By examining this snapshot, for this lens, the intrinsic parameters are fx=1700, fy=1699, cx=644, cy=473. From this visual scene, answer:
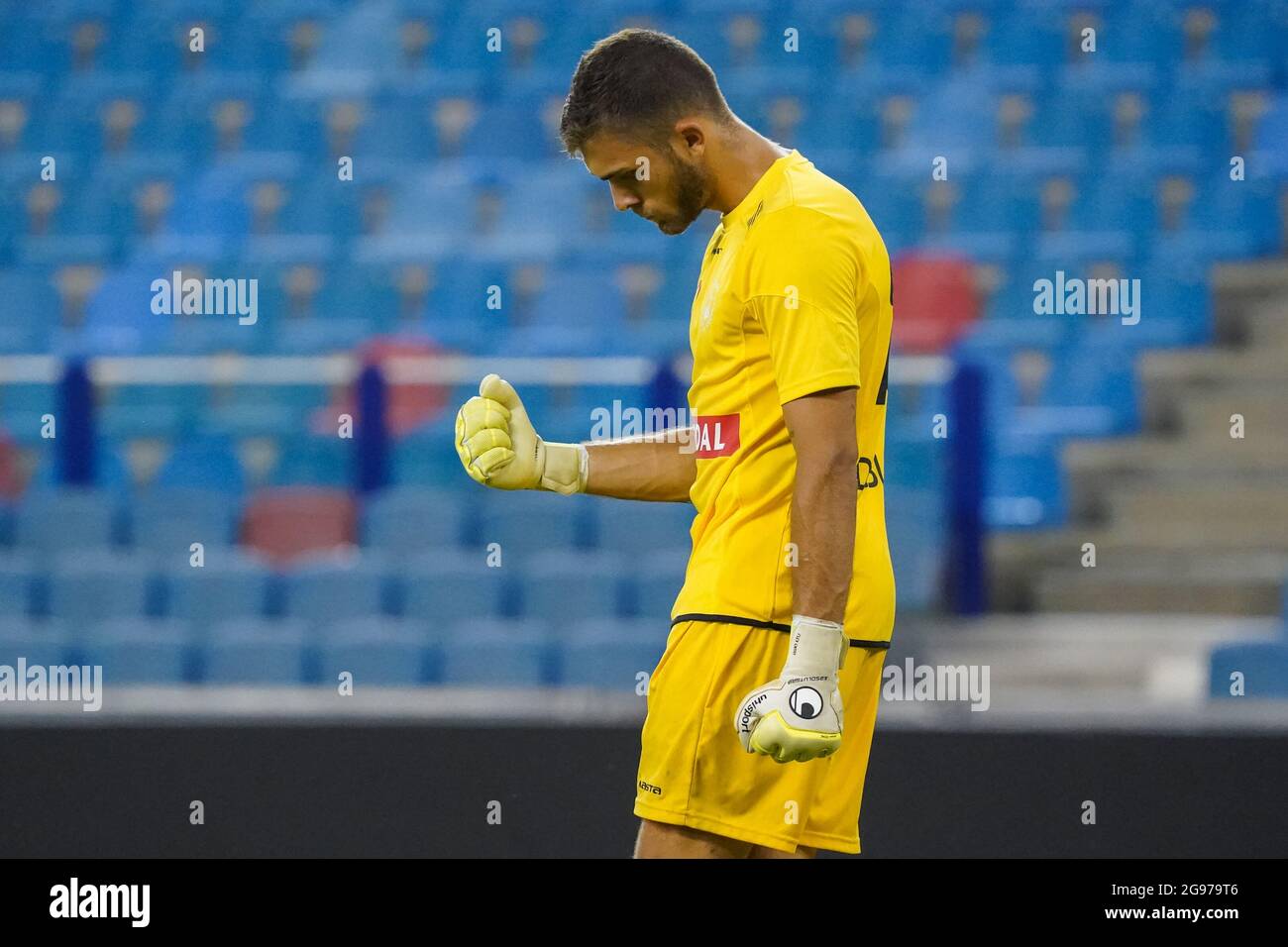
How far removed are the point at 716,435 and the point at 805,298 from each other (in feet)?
0.95

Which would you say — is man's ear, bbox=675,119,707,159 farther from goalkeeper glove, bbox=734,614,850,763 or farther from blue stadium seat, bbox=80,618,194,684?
blue stadium seat, bbox=80,618,194,684

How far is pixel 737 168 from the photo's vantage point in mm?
2389

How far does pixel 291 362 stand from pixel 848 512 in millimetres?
2427

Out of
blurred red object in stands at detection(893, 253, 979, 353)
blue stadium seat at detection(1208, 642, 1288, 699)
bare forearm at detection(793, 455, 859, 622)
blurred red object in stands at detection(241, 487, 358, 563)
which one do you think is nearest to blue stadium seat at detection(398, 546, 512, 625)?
blurred red object in stands at detection(241, 487, 358, 563)

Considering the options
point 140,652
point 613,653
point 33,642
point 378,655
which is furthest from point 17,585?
point 613,653

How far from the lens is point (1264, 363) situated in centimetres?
555

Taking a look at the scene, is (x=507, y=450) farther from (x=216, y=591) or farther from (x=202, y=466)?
(x=202, y=466)

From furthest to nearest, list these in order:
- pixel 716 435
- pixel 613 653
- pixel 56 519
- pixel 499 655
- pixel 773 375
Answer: pixel 56 519
pixel 499 655
pixel 613 653
pixel 716 435
pixel 773 375

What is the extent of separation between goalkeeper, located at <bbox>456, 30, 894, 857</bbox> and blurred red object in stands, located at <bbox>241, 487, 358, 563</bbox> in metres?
2.05

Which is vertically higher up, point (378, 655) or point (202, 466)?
point (202, 466)

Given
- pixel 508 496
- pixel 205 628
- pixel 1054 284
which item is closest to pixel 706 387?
pixel 508 496

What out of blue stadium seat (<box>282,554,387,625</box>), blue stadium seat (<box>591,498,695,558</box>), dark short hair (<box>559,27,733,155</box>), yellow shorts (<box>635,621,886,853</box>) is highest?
dark short hair (<box>559,27,733,155</box>)

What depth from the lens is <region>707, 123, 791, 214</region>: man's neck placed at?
2.39 m
